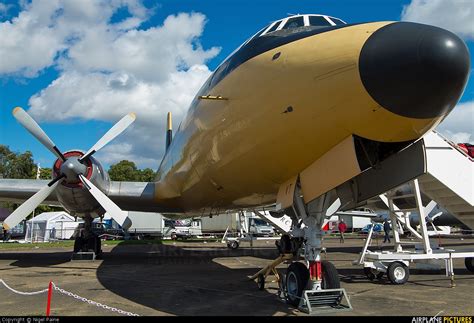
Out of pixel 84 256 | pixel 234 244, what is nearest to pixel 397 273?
pixel 84 256

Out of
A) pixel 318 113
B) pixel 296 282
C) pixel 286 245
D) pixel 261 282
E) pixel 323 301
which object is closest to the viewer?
pixel 318 113

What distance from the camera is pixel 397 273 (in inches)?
404

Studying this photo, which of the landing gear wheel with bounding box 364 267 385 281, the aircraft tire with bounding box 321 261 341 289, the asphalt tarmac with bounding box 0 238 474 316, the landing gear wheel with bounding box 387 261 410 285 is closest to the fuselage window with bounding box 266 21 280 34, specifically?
the aircraft tire with bounding box 321 261 341 289

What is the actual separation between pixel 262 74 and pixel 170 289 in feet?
17.8

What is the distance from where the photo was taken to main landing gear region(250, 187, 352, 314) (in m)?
6.47

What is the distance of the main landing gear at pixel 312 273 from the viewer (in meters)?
6.47

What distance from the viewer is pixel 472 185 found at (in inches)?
442

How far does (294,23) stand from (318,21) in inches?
14.7

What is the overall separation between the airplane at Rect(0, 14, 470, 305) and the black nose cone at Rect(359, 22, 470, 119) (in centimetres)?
1

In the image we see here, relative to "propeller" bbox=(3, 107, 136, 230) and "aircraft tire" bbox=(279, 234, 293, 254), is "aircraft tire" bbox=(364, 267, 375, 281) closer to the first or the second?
"aircraft tire" bbox=(279, 234, 293, 254)

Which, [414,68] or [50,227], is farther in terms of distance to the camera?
[50,227]

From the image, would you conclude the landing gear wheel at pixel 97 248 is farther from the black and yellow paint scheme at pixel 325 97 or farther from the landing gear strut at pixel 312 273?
the landing gear strut at pixel 312 273

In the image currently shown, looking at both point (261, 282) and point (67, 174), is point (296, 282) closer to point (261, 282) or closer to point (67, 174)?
point (261, 282)

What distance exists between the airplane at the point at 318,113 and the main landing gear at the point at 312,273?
0.02 m
